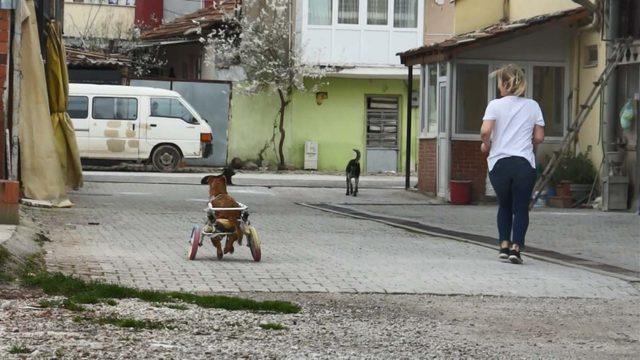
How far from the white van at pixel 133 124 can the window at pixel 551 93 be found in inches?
473

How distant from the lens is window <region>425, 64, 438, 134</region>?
963 inches

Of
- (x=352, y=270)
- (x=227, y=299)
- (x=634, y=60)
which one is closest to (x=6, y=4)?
(x=352, y=270)

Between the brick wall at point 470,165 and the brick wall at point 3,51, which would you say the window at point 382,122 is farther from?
the brick wall at point 3,51

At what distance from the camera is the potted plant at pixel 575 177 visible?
69.9 ft

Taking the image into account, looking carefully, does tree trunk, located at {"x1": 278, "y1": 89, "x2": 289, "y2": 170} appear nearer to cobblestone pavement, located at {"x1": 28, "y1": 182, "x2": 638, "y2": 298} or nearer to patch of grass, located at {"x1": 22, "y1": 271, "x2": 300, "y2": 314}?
cobblestone pavement, located at {"x1": 28, "y1": 182, "x2": 638, "y2": 298}

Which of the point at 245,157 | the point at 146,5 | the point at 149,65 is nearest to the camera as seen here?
the point at 245,157

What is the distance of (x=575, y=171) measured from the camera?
70.5ft

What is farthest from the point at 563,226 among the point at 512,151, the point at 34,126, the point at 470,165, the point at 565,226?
the point at 34,126

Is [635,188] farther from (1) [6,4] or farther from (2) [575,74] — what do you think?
(1) [6,4]

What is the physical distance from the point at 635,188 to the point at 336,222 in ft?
18.8

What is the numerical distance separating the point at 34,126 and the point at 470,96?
8.97m

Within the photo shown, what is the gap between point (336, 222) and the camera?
1689 centimetres

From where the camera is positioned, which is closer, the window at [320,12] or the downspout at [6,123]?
the downspout at [6,123]

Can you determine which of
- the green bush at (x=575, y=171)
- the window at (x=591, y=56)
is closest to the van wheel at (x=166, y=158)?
the window at (x=591, y=56)
